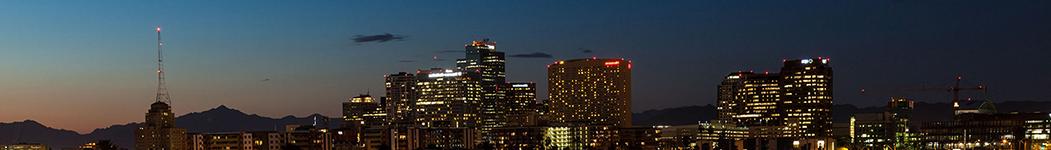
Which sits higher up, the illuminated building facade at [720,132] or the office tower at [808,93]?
the office tower at [808,93]

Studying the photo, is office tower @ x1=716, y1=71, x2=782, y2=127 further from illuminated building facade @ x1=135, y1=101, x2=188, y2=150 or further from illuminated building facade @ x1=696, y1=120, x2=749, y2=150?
illuminated building facade @ x1=135, y1=101, x2=188, y2=150

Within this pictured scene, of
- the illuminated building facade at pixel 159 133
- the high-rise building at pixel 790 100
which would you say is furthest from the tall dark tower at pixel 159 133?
the high-rise building at pixel 790 100

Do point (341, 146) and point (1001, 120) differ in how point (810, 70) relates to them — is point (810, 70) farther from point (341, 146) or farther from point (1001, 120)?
point (341, 146)

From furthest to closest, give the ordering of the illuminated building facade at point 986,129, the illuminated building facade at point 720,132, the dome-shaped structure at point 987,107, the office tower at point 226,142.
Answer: the dome-shaped structure at point 987,107 → the illuminated building facade at point 720,132 → the illuminated building facade at point 986,129 → the office tower at point 226,142

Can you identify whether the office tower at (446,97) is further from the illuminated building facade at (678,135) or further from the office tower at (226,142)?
the office tower at (226,142)

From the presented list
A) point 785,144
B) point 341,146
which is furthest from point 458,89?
point 785,144

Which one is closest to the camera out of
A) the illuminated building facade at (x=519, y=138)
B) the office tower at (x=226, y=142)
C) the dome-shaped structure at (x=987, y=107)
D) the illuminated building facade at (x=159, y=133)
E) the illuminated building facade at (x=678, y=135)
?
the office tower at (x=226, y=142)

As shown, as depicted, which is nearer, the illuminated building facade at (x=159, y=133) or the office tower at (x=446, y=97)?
the illuminated building facade at (x=159, y=133)
